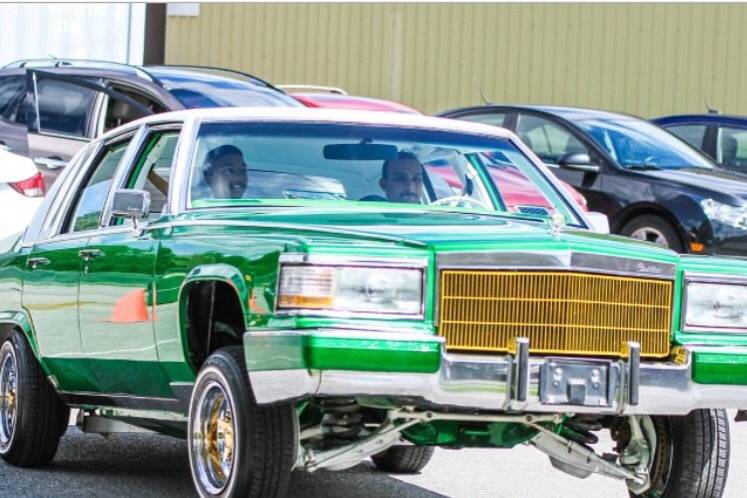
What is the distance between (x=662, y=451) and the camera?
21.0 ft

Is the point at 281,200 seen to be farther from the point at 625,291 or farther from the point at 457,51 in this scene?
the point at 457,51

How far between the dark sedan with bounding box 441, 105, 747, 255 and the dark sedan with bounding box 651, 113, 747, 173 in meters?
1.22

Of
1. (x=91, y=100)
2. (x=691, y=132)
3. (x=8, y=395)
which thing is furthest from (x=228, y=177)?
(x=691, y=132)

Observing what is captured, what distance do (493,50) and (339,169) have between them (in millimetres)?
18274

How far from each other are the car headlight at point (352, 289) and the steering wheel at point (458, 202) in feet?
4.96

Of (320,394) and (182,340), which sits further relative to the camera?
(182,340)

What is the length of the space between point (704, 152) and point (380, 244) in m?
11.0

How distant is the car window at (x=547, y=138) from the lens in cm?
1509

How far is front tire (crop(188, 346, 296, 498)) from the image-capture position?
5668 millimetres

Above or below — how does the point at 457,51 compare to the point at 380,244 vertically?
above

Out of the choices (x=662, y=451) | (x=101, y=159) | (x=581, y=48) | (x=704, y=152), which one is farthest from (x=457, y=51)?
(x=662, y=451)

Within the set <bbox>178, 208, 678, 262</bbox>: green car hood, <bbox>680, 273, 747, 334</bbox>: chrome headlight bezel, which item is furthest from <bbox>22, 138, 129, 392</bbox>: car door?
<bbox>680, 273, 747, 334</bbox>: chrome headlight bezel

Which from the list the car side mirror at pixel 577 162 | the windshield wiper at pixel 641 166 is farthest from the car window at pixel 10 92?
the windshield wiper at pixel 641 166

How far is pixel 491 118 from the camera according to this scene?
1585cm
